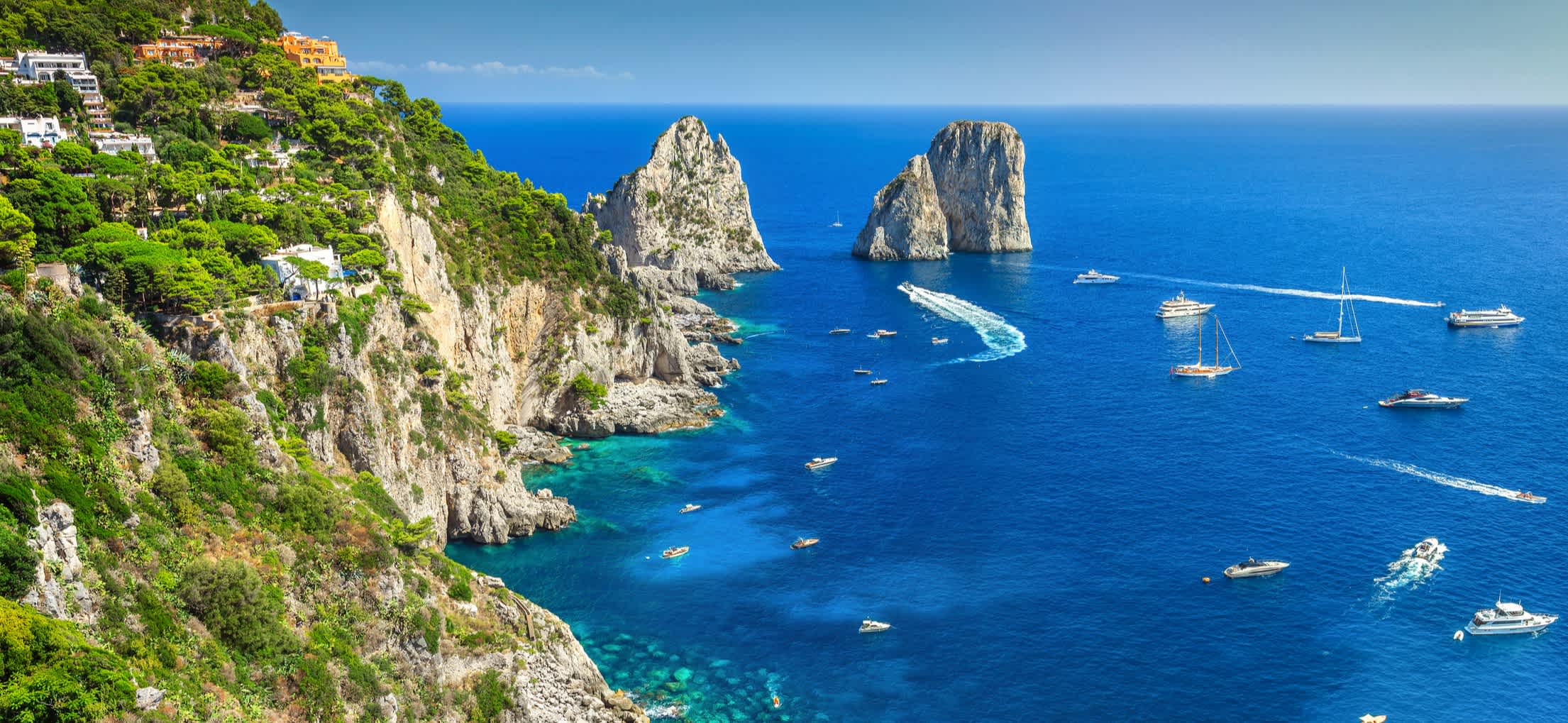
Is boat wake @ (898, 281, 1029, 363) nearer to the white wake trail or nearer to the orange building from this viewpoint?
the white wake trail

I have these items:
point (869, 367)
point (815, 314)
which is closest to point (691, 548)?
point (869, 367)

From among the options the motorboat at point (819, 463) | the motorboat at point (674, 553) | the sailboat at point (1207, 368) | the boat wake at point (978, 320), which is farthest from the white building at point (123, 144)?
the sailboat at point (1207, 368)

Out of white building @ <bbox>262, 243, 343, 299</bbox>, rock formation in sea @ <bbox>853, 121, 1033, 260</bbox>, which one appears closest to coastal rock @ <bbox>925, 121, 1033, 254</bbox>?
rock formation in sea @ <bbox>853, 121, 1033, 260</bbox>

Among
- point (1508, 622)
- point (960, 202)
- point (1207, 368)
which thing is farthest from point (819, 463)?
point (960, 202)

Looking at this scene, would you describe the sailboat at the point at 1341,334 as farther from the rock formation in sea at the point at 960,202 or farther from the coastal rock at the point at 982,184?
the rock formation in sea at the point at 960,202

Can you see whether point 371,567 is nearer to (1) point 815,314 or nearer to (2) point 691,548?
(2) point 691,548

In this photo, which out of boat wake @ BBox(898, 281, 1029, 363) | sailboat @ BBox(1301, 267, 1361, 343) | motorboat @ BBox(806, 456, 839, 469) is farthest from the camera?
boat wake @ BBox(898, 281, 1029, 363)
